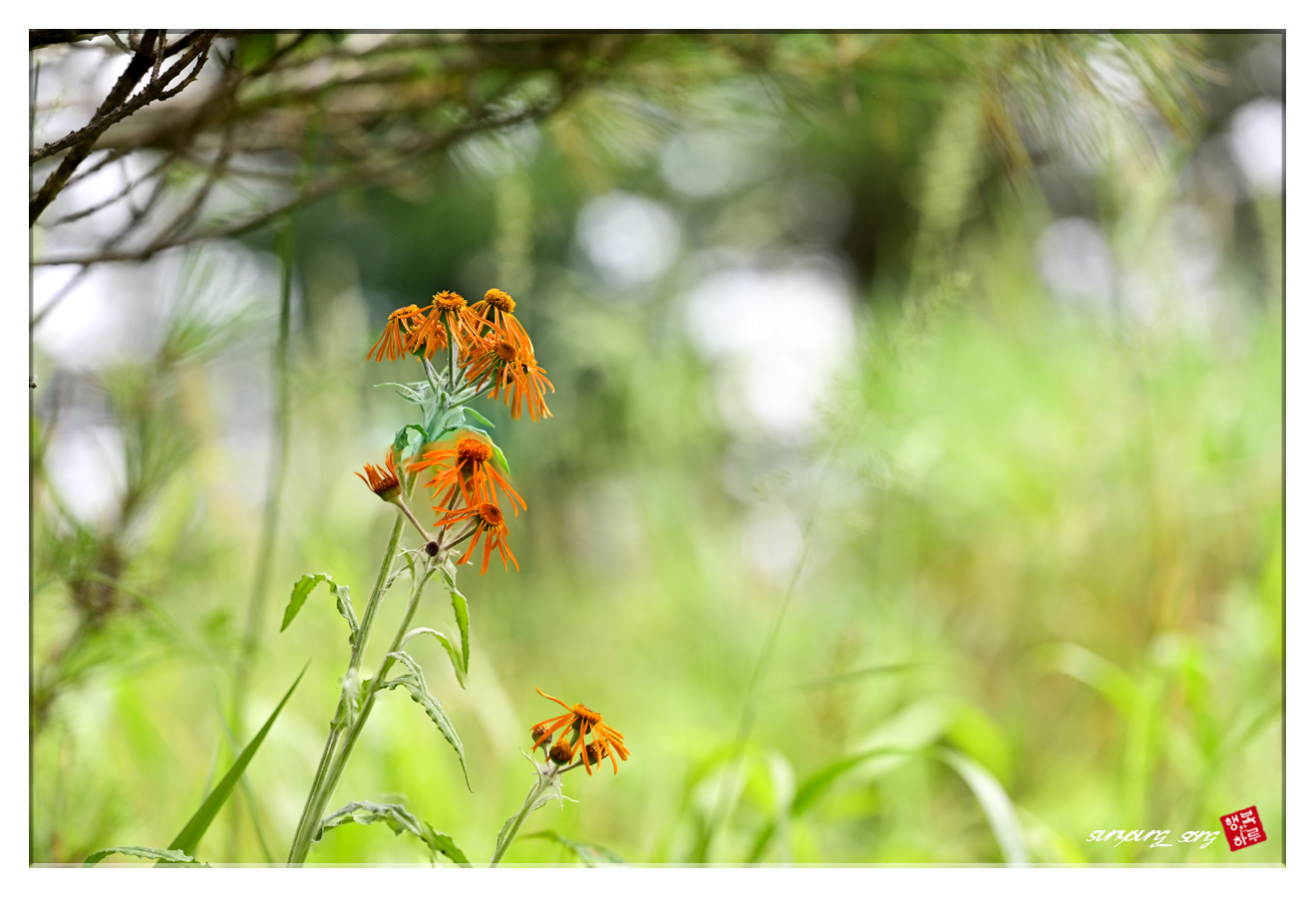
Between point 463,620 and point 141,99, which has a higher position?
point 141,99

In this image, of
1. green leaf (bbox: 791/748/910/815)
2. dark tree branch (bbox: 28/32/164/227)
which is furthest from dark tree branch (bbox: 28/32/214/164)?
green leaf (bbox: 791/748/910/815)

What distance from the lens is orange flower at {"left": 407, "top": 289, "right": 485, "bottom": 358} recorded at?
31 centimetres

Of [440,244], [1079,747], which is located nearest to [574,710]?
[1079,747]

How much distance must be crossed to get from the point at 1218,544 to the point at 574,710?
1060 millimetres

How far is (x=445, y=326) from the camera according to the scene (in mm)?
311

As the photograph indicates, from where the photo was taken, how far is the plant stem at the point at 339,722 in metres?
0.28

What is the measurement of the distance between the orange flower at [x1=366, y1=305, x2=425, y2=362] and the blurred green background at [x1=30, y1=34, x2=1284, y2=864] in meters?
0.23

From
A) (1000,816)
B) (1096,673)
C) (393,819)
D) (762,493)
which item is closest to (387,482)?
(393,819)

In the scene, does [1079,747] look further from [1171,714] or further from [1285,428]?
[1285,428]

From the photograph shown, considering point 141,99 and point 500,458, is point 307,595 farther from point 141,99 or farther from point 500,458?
point 141,99

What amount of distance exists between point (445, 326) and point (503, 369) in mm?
29

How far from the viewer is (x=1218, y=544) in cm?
103

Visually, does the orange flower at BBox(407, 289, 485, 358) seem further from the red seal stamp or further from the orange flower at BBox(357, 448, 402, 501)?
the red seal stamp

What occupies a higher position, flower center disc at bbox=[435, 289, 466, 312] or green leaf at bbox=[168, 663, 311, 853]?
flower center disc at bbox=[435, 289, 466, 312]
